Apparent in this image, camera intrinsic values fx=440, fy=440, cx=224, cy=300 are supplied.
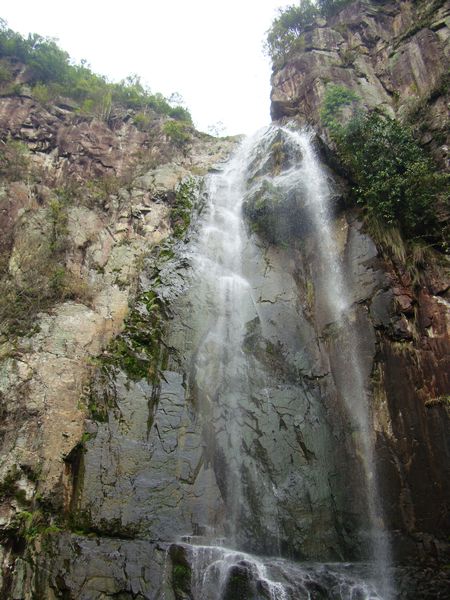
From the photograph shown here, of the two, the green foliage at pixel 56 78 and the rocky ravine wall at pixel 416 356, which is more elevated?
the green foliage at pixel 56 78

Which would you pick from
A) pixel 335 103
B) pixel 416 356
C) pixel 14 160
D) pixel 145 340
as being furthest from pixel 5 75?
pixel 416 356

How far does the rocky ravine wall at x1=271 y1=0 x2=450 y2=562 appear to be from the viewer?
8359 mm

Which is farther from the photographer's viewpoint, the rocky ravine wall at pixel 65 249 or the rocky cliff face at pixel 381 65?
the rocky cliff face at pixel 381 65

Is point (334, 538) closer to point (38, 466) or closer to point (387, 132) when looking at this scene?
point (38, 466)

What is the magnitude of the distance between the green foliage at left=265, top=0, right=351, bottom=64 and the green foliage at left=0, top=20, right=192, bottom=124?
23.1 feet

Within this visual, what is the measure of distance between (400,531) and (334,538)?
1252 mm

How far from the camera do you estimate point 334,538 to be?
8.58 meters

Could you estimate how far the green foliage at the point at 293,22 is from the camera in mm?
20484

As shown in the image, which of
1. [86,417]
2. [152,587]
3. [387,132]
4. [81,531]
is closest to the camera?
[152,587]

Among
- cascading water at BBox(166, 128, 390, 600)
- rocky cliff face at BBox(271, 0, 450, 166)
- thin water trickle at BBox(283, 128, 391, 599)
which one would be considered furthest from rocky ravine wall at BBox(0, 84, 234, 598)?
thin water trickle at BBox(283, 128, 391, 599)

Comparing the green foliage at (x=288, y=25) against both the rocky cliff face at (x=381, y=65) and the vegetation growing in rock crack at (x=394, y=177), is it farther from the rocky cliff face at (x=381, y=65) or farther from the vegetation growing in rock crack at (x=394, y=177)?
the vegetation growing in rock crack at (x=394, y=177)

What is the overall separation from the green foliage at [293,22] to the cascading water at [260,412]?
31.8 feet

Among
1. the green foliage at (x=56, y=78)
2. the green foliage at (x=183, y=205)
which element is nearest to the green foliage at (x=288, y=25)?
the green foliage at (x=56, y=78)

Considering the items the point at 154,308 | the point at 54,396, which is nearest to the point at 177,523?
the point at 54,396
